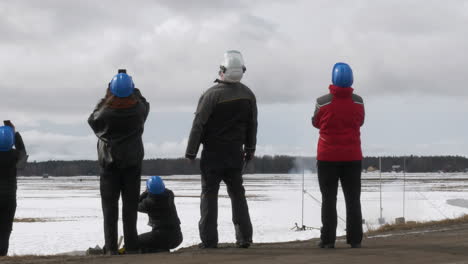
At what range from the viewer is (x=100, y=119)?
637 cm

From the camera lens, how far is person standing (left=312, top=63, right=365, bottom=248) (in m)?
6.64

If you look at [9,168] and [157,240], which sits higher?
[9,168]

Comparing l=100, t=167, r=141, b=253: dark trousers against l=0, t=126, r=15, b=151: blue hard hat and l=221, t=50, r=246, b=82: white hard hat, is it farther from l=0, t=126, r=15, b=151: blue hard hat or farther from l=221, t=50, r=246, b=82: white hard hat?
l=0, t=126, r=15, b=151: blue hard hat

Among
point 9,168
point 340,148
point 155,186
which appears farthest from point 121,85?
point 340,148

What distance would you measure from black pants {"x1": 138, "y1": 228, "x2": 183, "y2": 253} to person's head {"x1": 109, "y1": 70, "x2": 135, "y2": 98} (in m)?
2.17

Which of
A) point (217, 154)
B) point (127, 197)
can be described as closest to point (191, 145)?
point (217, 154)

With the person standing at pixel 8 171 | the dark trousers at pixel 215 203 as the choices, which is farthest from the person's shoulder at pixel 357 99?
the person standing at pixel 8 171

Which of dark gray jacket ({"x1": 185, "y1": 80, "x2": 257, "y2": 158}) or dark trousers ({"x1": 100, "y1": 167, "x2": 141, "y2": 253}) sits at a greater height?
dark gray jacket ({"x1": 185, "y1": 80, "x2": 257, "y2": 158})

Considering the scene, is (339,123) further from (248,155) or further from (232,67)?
(232,67)

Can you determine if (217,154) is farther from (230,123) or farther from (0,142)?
(0,142)

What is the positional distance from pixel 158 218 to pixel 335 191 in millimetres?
2208

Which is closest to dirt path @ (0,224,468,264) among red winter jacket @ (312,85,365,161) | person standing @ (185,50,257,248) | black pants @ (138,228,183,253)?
person standing @ (185,50,257,248)

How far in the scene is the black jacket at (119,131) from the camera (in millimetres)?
6364

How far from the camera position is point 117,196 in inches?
260
